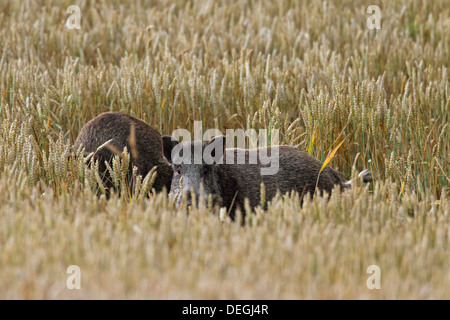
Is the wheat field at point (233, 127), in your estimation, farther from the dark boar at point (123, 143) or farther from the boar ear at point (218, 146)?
the boar ear at point (218, 146)

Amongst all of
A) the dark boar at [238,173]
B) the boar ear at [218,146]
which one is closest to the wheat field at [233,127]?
the dark boar at [238,173]

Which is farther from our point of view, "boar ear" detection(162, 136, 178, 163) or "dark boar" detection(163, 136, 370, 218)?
"boar ear" detection(162, 136, 178, 163)

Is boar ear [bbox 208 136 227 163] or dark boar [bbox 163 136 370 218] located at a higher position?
boar ear [bbox 208 136 227 163]

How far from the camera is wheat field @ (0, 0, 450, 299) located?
3.49m

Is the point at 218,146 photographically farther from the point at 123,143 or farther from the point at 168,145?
the point at 123,143

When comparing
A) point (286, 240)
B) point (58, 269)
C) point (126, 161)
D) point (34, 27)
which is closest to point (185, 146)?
point (126, 161)

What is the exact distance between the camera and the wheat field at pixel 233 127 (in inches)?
137

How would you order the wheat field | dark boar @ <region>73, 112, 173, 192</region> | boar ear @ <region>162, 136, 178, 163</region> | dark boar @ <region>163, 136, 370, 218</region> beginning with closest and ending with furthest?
1. the wheat field
2. dark boar @ <region>163, 136, 370, 218</region>
3. boar ear @ <region>162, 136, 178, 163</region>
4. dark boar @ <region>73, 112, 173, 192</region>

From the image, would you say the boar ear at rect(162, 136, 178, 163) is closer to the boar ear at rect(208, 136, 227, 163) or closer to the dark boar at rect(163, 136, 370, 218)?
the dark boar at rect(163, 136, 370, 218)

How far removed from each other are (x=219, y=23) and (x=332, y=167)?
201 inches

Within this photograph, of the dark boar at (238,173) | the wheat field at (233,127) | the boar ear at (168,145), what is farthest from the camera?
the boar ear at (168,145)

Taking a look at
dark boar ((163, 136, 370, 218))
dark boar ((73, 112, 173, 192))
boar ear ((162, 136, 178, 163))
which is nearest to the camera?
dark boar ((163, 136, 370, 218))

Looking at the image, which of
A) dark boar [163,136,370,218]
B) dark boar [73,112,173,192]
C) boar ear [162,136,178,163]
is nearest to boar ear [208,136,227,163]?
dark boar [163,136,370,218]

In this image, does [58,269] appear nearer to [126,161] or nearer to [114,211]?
[114,211]
